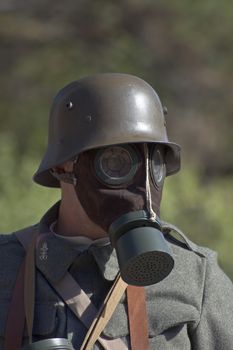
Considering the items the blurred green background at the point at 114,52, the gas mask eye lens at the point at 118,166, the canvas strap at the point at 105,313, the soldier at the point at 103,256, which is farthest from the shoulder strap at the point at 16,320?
the blurred green background at the point at 114,52

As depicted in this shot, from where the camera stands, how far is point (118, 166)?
388 centimetres

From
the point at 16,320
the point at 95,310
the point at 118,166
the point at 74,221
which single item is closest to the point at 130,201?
the point at 118,166

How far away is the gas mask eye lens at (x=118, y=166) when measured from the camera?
12.7 feet

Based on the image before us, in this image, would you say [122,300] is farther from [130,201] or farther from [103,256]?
[130,201]

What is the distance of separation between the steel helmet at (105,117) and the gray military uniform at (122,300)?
0.36 metres

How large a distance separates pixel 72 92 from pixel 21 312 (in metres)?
0.81

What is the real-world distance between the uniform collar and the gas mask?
0.18 m

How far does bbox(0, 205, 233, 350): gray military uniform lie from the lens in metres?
3.99

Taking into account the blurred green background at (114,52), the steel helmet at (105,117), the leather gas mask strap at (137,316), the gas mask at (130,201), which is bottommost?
the blurred green background at (114,52)

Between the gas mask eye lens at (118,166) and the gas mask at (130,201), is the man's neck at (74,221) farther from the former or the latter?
the gas mask eye lens at (118,166)

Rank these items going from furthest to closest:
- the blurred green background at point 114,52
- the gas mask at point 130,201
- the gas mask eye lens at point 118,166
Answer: the blurred green background at point 114,52
the gas mask eye lens at point 118,166
the gas mask at point 130,201

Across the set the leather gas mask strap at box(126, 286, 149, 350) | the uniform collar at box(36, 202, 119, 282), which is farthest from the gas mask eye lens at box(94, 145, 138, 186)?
the leather gas mask strap at box(126, 286, 149, 350)

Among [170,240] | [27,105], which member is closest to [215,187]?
[27,105]

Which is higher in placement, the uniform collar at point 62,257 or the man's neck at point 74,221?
the man's neck at point 74,221
